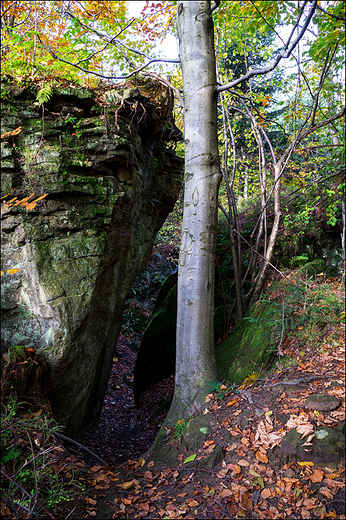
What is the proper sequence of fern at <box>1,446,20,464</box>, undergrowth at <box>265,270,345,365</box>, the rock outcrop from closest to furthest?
1. fern at <box>1,446,20,464</box>
2. undergrowth at <box>265,270,345,365</box>
3. the rock outcrop

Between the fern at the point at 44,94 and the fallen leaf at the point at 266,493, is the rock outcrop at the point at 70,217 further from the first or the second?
the fallen leaf at the point at 266,493

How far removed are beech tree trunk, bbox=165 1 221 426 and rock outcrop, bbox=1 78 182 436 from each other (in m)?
1.27

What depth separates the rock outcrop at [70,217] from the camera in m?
4.22

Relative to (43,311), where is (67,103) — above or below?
above

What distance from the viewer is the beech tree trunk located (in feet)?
12.8

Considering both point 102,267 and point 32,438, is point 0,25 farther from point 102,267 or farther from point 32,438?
point 32,438

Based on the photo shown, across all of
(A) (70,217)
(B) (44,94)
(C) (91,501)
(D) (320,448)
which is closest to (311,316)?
(D) (320,448)

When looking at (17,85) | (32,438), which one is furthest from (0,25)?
(32,438)

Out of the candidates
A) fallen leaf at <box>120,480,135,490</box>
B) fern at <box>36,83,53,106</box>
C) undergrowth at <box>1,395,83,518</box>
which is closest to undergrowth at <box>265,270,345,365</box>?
fallen leaf at <box>120,480,135,490</box>

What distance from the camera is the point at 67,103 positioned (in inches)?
186

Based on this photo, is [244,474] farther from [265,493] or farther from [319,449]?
[319,449]

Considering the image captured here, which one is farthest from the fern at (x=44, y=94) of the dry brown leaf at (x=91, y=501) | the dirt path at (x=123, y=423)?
the dirt path at (x=123, y=423)

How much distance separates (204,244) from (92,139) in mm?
2489

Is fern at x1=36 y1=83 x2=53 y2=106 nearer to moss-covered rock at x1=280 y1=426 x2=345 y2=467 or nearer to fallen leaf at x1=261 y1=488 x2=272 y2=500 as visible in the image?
moss-covered rock at x1=280 y1=426 x2=345 y2=467
